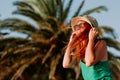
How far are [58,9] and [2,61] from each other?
13.9 feet

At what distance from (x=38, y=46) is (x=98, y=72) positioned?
57.8ft

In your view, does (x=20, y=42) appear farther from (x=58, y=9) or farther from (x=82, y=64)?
(x=82, y=64)

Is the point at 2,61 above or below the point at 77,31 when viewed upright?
below

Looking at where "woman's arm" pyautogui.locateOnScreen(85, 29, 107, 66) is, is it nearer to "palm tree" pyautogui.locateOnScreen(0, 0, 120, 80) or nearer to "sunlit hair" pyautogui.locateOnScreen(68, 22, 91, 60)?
"sunlit hair" pyautogui.locateOnScreen(68, 22, 91, 60)

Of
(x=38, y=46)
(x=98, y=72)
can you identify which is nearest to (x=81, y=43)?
(x=98, y=72)

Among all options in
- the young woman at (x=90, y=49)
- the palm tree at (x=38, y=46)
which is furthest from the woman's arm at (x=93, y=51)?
the palm tree at (x=38, y=46)

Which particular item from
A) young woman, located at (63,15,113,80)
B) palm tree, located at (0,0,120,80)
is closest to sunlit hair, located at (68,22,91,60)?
young woman, located at (63,15,113,80)

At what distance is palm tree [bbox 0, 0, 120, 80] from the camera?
20422mm

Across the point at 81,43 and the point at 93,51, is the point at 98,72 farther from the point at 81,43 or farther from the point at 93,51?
the point at 81,43

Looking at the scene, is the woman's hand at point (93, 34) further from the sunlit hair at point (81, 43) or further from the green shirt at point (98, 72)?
the green shirt at point (98, 72)

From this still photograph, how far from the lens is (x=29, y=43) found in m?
21.0

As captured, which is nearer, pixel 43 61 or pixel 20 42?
pixel 43 61

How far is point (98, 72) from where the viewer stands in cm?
382

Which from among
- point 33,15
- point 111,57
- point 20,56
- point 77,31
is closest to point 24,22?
point 33,15
